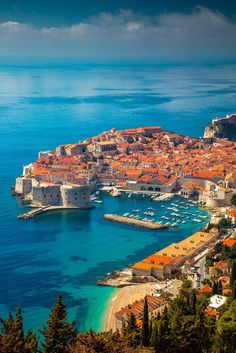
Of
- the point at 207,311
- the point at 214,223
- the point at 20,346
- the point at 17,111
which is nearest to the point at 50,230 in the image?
the point at 214,223

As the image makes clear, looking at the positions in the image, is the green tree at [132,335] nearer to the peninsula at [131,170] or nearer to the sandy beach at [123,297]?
the sandy beach at [123,297]

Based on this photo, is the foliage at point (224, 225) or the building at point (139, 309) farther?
the foliage at point (224, 225)

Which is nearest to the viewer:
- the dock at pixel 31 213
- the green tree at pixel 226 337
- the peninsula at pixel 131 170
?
the green tree at pixel 226 337

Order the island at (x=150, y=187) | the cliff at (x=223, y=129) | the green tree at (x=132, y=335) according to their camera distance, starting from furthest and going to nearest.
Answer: the cliff at (x=223, y=129) → the island at (x=150, y=187) → the green tree at (x=132, y=335)

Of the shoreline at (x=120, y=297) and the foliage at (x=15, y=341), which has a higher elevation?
the foliage at (x=15, y=341)

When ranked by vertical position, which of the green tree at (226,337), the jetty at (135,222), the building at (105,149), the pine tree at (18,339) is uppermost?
the pine tree at (18,339)

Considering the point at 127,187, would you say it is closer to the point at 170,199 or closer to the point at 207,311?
the point at 170,199

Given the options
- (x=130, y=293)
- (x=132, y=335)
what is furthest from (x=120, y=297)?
(x=132, y=335)

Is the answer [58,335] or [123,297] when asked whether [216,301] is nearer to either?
[123,297]

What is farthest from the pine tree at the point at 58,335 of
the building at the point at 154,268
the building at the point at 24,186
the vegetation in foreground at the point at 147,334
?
the building at the point at 24,186
